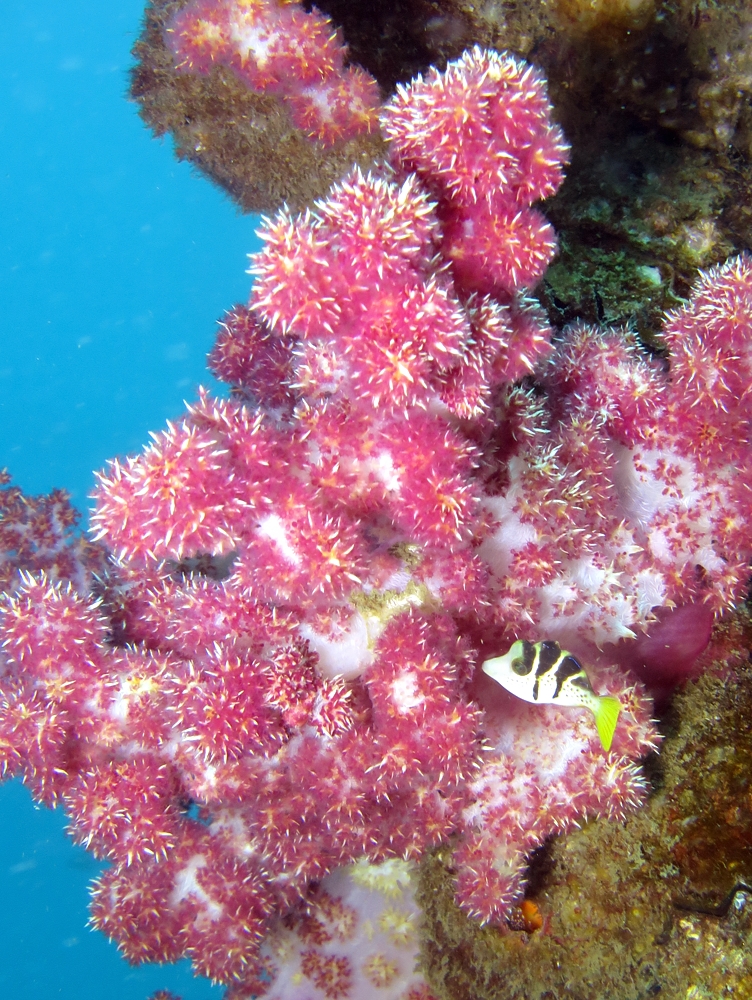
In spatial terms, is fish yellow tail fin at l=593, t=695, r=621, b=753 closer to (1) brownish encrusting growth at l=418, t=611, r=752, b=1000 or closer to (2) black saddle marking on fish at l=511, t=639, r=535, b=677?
(2) black saddle marking on fish at l=511, t=639, r=535, b=677

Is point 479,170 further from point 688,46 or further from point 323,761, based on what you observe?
point 323,761

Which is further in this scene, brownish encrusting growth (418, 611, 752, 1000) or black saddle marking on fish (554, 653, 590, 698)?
brownish encrusting growth (418, 611, 752, 1000)

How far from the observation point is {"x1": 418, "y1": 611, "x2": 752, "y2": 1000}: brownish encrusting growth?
281cm

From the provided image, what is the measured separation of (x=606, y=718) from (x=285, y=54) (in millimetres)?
3006

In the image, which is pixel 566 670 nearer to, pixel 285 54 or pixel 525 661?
pixel 525 661

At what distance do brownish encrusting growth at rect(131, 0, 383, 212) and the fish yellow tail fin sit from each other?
271 cm

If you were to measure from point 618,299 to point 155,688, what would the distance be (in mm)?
3169

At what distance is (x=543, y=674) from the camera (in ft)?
8.48

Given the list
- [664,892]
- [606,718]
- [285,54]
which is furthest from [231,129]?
[664,892]

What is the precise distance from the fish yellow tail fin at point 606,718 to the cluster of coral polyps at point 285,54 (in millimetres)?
2626

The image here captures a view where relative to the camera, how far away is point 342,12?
3.53m

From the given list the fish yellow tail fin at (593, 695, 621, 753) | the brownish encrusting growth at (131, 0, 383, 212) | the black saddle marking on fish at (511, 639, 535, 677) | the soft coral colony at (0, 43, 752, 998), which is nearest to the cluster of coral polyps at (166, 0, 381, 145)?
the brownish encrusting growth at (131, 0, 383, 212)

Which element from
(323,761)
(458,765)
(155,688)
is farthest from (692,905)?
(155,688)

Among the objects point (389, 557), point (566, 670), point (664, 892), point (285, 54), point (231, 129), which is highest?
point (231, 129)
